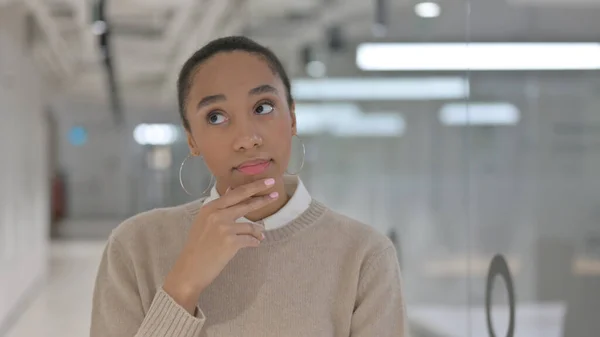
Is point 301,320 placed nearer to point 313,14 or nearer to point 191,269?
point 191,269

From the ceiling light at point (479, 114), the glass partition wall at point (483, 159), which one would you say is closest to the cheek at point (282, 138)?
the glass partition wall at point (483, 159)

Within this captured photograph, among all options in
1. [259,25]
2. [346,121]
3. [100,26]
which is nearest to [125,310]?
[346,121]

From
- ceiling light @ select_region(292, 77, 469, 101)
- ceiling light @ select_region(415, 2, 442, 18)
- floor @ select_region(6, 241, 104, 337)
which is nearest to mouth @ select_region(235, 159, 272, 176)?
ceiling light @ select_region(292, 77, 469, 101)

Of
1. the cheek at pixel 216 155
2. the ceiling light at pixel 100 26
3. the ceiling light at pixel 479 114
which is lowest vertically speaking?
the cheek at pixel 216 155

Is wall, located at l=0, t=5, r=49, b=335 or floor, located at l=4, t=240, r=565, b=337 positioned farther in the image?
wall, located at l=0, t=5, r=49, b=335

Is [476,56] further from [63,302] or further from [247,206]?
[63,302]

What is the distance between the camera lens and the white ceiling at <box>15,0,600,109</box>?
2102 millimetres

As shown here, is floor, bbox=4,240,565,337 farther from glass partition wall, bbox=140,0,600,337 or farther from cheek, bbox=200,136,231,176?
cheek, bbox=200,136,231,176

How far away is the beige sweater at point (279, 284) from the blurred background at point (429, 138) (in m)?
0.23

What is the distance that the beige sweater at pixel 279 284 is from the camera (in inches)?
53.4

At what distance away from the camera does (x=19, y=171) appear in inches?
353

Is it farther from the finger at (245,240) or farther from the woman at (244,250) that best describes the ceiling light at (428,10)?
the finger at (245,240)

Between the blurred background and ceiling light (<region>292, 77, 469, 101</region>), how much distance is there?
2 centimetres

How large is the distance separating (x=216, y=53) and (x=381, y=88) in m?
3.15
